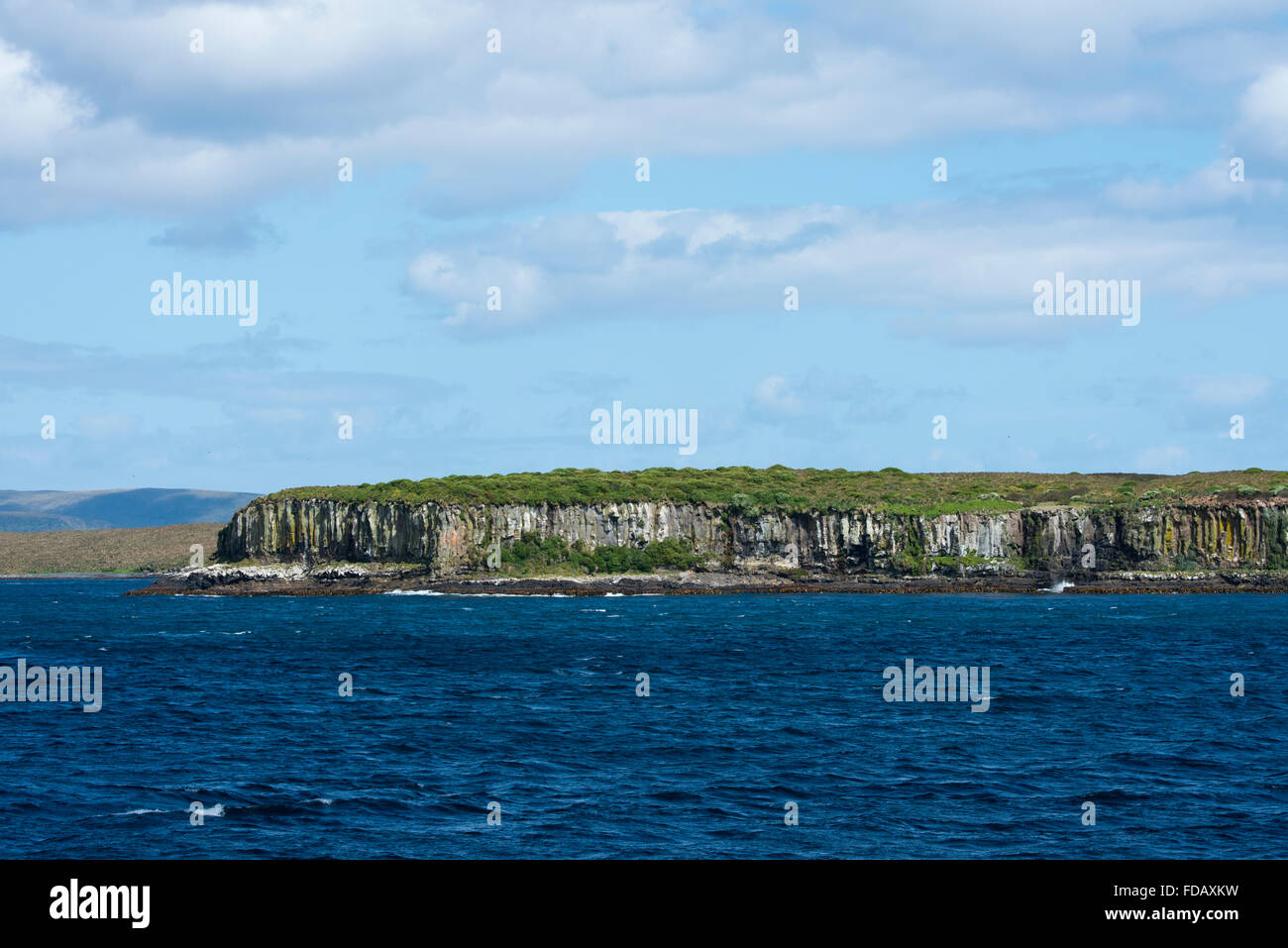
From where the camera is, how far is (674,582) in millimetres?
159625

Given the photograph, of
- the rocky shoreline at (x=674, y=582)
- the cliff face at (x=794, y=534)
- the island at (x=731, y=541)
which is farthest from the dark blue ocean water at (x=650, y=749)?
the cliff face at (x=794, y=534)

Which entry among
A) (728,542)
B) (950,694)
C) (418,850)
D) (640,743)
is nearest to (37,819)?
(418,850)

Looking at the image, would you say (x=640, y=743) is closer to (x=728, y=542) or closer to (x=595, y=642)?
(x=595, y=642)

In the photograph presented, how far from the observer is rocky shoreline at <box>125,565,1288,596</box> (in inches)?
5881

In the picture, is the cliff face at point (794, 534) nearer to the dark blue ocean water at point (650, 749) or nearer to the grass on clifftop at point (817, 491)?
the grass on clifftop at point (817, 491)

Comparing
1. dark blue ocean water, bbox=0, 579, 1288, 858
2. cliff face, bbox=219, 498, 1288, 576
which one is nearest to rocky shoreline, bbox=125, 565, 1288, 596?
cliff face, bbox=219, 498, 1288, 576

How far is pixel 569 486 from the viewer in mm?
176625

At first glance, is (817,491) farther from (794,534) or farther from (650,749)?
(650,749)

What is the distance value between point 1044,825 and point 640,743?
16020mm

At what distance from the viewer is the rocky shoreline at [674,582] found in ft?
490

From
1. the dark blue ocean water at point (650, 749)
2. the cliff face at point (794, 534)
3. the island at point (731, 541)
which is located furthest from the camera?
the cliff face at point (794, 534)

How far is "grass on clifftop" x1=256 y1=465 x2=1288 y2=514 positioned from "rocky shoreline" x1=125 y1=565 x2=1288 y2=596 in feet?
35.1

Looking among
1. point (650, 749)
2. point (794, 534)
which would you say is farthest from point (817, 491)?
point (650, 749)

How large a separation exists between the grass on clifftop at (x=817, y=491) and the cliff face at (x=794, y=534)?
80.7 inches
